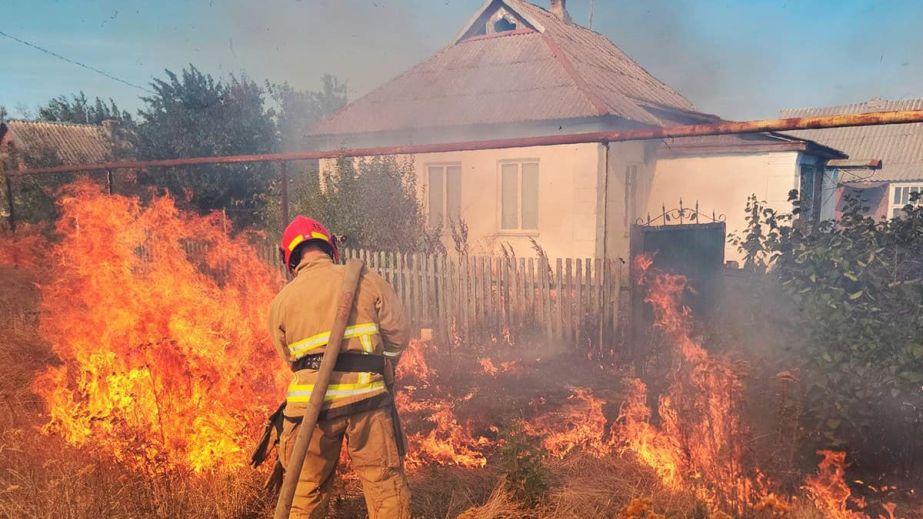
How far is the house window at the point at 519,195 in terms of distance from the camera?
11.9 meters

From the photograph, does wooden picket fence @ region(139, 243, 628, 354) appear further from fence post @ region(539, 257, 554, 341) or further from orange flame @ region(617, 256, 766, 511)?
orange flame @ region(617, 256, 766, 511)

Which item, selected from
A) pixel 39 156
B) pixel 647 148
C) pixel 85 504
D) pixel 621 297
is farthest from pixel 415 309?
pixel 39 156

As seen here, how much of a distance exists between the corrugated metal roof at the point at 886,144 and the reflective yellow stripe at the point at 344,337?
2570cm

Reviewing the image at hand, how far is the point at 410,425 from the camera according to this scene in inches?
203

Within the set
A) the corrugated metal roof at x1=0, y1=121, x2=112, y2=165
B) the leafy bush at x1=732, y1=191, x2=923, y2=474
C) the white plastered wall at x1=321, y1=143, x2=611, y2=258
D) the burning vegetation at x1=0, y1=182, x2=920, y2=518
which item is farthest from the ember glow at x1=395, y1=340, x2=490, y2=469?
the corrugated metal roof at x1=0, y1=121, x2=112, y2=165

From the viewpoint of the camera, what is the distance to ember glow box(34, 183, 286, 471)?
4.25 m

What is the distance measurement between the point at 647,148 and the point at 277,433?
11.8 m

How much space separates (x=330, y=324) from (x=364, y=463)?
796mm

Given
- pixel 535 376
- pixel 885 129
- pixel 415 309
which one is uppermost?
pixel 885 129

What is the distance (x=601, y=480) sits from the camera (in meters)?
3.88

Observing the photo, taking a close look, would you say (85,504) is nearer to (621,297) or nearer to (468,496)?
(468,496)

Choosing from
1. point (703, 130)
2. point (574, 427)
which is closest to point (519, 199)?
point (703, 130)

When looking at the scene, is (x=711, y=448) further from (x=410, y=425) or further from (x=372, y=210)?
(x=372, y=210)

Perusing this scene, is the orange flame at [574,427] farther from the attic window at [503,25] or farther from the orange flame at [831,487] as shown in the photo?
the attic window at [503,25]
